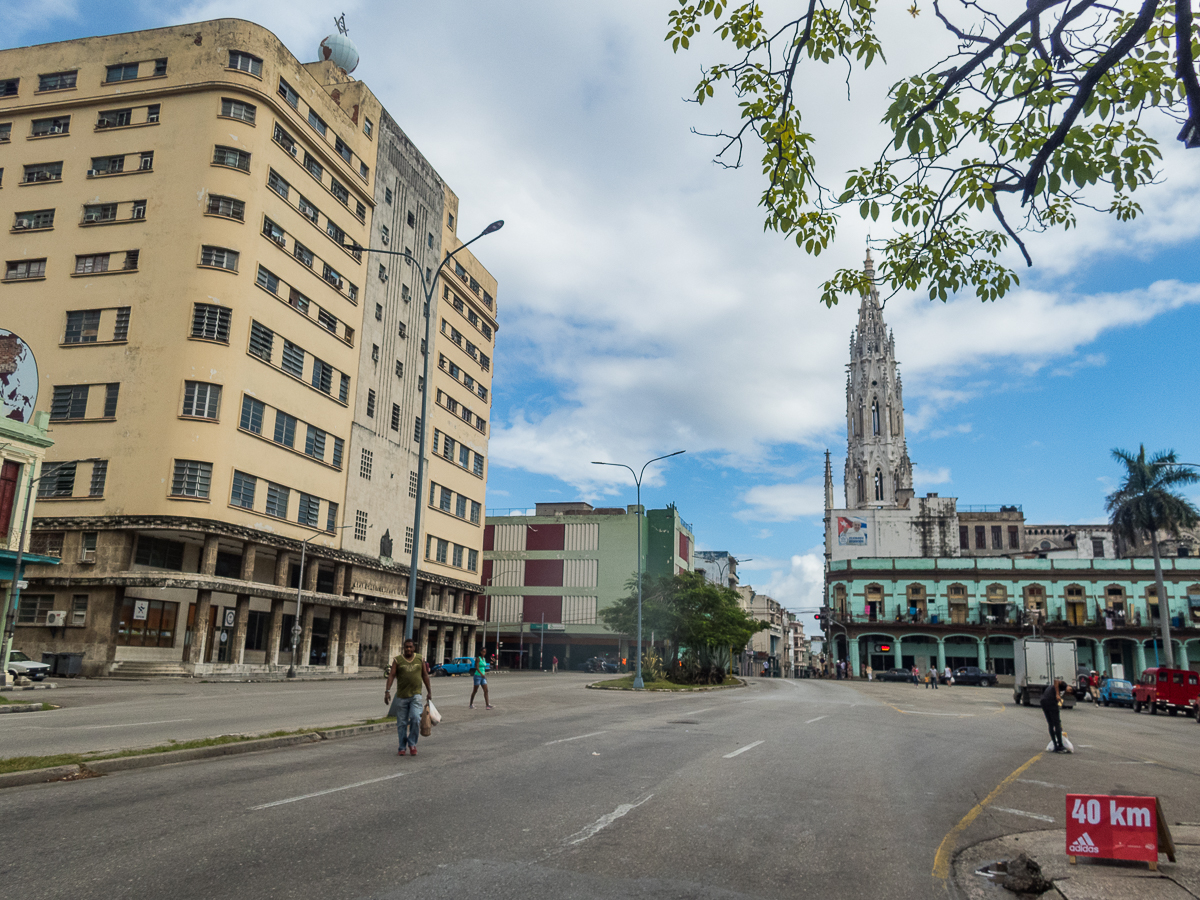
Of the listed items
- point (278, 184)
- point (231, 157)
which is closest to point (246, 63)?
point (231, 157)

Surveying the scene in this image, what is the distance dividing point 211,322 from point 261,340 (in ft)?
10.0

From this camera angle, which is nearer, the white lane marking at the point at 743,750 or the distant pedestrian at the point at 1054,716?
the white lane marking at the point at 743,750

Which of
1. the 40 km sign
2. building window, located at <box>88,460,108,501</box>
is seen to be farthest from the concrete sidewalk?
building window, located at <box>88,460,108,501</box>

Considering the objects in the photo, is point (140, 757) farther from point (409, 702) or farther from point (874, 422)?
point (874, 422)

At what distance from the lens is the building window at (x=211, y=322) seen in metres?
40.2

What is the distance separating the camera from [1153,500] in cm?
5600

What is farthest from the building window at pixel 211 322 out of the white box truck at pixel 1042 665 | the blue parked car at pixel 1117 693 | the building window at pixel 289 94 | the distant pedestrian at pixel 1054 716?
the blue parked car at pixel 1117 693

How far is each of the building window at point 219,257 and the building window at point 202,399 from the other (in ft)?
20.2

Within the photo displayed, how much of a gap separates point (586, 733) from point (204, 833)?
10.2m

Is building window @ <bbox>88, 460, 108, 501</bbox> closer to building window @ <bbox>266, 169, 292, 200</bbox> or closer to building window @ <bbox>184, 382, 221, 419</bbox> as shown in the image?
building window @ <bbox>184, 382, 221, 419</bbox>

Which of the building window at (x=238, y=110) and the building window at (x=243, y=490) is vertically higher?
the building window at (x=238, y=110)

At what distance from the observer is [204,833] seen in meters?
6.82

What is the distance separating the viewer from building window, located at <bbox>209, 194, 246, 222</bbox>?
41938 mm

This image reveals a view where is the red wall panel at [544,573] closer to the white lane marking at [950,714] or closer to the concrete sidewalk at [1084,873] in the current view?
the white lane marking at [950,714]
